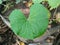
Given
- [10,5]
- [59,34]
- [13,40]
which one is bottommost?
[13,40]

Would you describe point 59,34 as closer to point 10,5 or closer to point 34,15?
point 34,15

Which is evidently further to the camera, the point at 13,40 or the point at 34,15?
the point at 13,40

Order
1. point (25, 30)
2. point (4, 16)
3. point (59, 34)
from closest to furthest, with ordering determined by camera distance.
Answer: point (25, 30) < point (59, 34) < point (4, 16)

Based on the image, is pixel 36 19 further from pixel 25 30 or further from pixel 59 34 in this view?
pixel 59 34

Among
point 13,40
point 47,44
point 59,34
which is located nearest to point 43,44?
point 47,44

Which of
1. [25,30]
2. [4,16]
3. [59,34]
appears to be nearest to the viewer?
[25,30]

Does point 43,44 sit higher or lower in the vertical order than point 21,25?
lower
